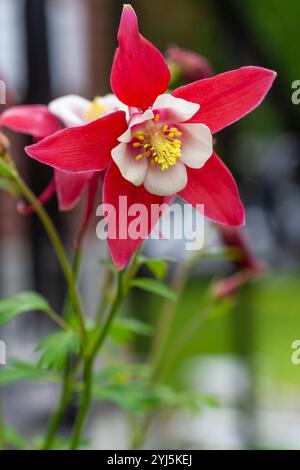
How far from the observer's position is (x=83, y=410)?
1.21 ft

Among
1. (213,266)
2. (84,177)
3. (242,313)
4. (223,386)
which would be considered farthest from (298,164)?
(84,177)

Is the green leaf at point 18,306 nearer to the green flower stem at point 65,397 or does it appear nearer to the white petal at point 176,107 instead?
the green flower stem at point 65,397

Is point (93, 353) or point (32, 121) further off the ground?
point (32, 121)

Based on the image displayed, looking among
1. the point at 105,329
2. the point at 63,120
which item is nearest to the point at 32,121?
the point at 63,120

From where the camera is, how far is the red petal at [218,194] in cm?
32

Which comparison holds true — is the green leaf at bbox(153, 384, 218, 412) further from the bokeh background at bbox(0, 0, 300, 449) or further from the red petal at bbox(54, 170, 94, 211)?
the red petal at bbox(54, 170, 94, 211)

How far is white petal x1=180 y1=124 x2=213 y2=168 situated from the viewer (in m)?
0.31

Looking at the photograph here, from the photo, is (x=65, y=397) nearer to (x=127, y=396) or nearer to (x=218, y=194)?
(x=127, y=396)

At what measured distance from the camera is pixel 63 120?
14.1 inches

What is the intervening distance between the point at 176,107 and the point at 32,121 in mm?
97

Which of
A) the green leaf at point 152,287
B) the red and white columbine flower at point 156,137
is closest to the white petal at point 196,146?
the red and white columbine flower at point 156,137

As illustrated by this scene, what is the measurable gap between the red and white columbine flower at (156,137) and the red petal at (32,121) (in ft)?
0.19

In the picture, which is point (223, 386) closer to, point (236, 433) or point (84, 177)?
point (236, 433)
